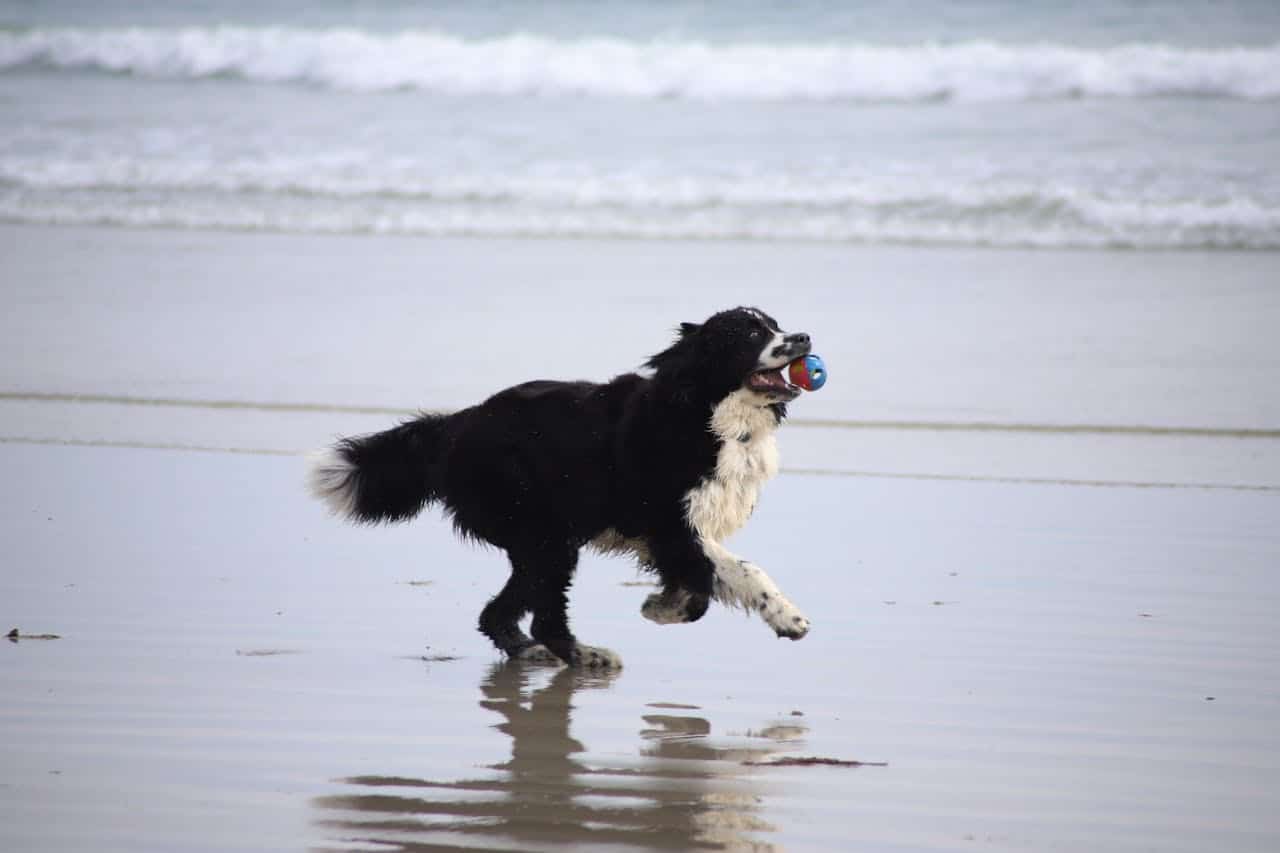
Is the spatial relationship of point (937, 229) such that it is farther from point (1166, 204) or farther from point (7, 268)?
point (7, 268)

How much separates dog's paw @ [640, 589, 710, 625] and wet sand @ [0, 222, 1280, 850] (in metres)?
0.12

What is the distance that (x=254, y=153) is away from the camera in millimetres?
22453

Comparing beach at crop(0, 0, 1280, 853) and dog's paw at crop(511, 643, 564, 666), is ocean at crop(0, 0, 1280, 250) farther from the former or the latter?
dog's paw at crop(511, 643, 564, 666)

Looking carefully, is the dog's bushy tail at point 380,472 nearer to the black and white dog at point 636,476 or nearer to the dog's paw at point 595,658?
the black and white dog at point 636,476

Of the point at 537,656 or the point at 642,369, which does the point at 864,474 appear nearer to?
the point at 642,369

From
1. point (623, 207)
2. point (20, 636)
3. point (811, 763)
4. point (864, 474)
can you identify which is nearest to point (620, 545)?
point (811, 763)

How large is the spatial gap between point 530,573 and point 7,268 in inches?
416

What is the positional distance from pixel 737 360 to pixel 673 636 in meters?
0.98

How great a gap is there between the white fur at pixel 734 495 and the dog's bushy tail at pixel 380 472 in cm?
98

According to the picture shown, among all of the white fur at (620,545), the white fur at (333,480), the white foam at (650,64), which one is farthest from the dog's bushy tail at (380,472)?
the white foam at (650,64)

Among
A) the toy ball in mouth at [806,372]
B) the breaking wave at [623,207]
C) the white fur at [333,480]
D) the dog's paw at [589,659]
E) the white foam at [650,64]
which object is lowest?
the dog's paw at [589,659]

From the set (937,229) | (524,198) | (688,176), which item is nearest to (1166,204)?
(937,229)

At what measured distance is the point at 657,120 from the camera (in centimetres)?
2455

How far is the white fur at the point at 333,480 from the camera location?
621 centimetres
